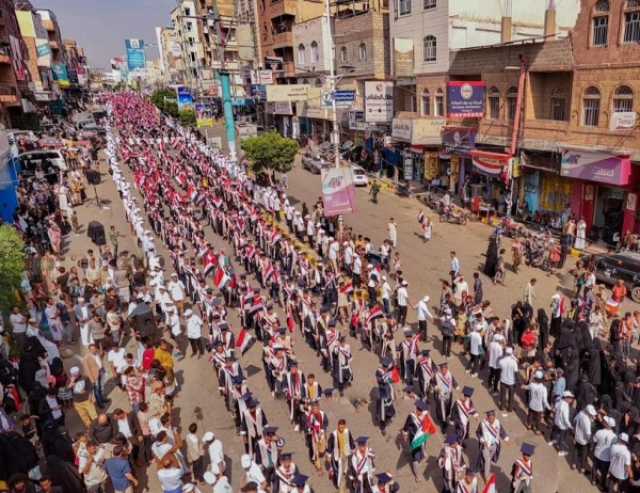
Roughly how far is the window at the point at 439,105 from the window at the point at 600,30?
10801mm

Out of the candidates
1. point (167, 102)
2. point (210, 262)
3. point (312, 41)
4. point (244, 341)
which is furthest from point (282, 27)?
point (244, 341)

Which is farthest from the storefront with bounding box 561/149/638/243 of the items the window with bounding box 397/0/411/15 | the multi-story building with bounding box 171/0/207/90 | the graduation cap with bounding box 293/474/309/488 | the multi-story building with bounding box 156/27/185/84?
the multi-story building with bounding box 156/27/185/84

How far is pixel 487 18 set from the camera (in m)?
31.2

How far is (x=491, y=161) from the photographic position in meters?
26.2

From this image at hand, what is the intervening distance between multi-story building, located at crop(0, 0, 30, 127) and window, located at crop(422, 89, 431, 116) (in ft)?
101

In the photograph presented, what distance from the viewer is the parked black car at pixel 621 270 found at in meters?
16.3

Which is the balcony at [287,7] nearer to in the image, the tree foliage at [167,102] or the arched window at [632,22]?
the tree foliage at [167,102]

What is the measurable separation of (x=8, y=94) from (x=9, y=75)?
3.13 meters

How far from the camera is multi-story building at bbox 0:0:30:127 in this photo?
39775 millimetres

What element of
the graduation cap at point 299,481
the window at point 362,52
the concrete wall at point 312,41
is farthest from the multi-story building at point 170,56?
the graduation cap at point 299,481

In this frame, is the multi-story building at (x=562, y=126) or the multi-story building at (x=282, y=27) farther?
the multi-story building at (x=282, y=27)

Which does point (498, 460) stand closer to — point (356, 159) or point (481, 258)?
point (481, 258)

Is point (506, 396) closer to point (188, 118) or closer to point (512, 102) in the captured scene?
point (512, 102)

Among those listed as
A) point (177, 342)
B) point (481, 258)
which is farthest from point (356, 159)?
point (177, 342)
